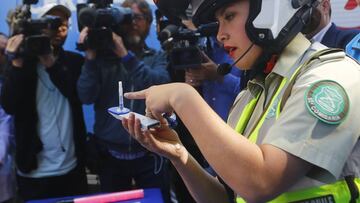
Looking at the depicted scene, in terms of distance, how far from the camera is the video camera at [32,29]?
2492 mm

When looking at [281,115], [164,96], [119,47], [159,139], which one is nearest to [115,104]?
[119,47]

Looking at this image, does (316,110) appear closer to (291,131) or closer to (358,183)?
(291,131)

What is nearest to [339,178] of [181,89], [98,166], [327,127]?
[327,127]

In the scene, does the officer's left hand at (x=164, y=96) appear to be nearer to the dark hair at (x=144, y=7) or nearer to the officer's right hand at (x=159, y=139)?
the officer's right hand at (x=159, y=139)

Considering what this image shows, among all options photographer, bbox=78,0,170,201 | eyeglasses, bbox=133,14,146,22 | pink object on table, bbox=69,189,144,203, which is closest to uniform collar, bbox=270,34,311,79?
pink object on table, bbox=69,189,144,203

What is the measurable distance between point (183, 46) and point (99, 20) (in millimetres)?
528

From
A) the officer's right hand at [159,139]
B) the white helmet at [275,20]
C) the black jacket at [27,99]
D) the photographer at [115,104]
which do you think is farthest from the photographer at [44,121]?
the white helmet at [275,20]

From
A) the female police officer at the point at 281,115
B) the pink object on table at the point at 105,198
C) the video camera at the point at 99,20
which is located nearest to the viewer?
the female police officer at the point at 281,115

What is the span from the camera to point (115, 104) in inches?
99.7

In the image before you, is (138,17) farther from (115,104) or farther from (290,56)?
(290,56)

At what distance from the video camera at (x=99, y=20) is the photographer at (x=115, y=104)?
0.04 meters

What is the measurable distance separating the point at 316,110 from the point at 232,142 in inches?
6.9

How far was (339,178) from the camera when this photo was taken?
876mm

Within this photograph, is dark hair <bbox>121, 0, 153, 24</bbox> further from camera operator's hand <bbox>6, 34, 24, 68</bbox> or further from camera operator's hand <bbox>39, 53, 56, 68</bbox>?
camera operator's hand <bbox>6, 34, 24, 68</bbox>
